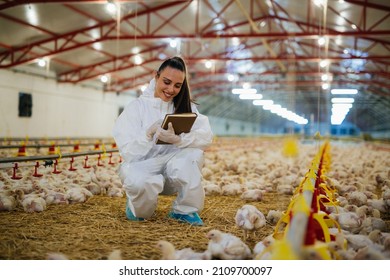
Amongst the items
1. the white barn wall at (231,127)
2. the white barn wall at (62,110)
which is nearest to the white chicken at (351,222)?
the white barn wall at (62,110)

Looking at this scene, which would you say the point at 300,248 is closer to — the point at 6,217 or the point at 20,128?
the point at 6,217

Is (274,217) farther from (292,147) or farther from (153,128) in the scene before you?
(292,147)

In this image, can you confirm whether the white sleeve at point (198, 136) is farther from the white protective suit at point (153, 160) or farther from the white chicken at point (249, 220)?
the white chicken at point (249, 220)

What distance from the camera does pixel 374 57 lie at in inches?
445

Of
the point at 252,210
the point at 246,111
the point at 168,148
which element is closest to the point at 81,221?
the point at 168,148

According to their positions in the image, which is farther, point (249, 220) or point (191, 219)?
point (191, 219)

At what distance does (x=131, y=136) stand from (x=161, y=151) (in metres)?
0.25

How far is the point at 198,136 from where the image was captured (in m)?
2.55

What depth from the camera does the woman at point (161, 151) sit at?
7.89 feet

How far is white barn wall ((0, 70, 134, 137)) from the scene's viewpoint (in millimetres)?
8328

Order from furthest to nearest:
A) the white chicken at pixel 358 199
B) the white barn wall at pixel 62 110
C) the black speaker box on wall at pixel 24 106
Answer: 1. the white barn wall at pixel 62 110
2. the black speaker box on wall at pixel 24 106
3. the white chicken at pixel 358 199

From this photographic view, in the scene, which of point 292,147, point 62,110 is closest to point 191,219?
point 292,147

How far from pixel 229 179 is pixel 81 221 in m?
2.21

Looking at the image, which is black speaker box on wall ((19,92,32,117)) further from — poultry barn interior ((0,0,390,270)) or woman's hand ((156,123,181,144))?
woman's hand ((156,123,181,144))
